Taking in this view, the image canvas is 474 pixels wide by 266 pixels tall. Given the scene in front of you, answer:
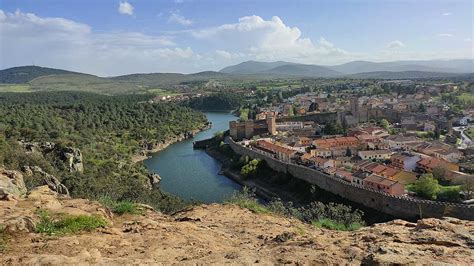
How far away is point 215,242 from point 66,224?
1.70m

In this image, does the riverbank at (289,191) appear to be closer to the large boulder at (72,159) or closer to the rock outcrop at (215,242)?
the large boulder at (72,159)

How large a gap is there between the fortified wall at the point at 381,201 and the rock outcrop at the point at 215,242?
→ 11.1m

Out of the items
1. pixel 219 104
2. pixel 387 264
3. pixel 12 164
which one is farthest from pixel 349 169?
pixel 219 104

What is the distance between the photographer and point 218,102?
7450 centimetres

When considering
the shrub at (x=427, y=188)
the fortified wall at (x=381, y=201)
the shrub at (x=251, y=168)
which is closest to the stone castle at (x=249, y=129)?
the shrub at (x=251, y=168)

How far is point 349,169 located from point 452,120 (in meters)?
21.2

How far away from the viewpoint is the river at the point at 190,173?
23.9 m

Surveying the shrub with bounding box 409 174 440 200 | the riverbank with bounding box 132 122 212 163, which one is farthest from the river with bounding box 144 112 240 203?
the shrub with bounding box 409 174 440 200

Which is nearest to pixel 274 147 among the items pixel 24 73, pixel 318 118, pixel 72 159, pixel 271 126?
pixel 271 126

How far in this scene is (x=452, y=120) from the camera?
39781 mm

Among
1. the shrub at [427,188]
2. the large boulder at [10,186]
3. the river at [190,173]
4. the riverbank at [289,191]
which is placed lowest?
the river at [190,173]

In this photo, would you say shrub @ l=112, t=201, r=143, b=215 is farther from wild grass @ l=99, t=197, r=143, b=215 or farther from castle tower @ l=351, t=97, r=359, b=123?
A: castle tower @ l=351, t=97, r=359, b=123

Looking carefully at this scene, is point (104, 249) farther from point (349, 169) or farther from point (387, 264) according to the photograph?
point (349, 169)

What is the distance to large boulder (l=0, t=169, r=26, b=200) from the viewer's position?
6404 mm
